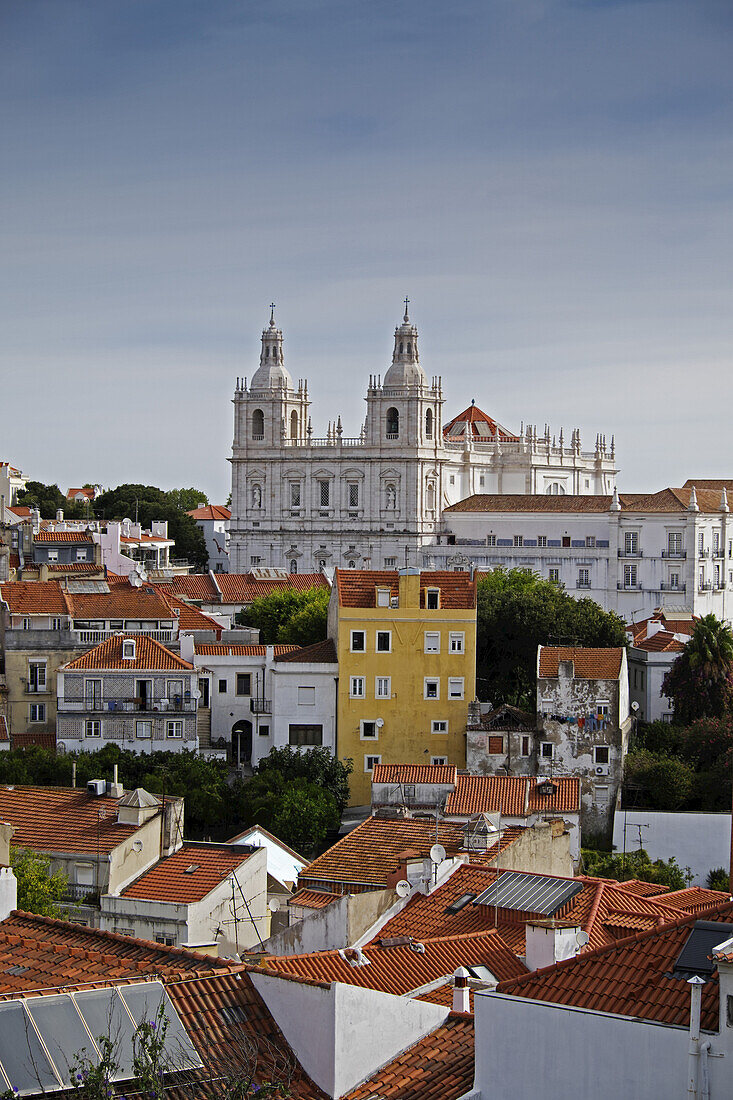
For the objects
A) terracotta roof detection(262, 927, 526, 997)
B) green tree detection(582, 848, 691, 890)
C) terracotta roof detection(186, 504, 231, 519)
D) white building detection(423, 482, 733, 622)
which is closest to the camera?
terracotta roof detection(262, 927, 526, 997)

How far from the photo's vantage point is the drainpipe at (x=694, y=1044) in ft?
36.7

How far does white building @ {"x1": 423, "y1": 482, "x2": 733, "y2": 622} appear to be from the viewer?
273 ft

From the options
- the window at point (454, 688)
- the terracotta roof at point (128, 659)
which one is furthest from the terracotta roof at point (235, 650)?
the window at point (454, 688)

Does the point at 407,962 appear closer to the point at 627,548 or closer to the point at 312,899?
the point at 312,899

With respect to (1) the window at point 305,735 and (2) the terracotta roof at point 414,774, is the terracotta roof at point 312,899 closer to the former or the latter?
(2) the terracotta roof at point 414,774

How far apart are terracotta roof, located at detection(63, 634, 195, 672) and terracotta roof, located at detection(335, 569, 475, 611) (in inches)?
173

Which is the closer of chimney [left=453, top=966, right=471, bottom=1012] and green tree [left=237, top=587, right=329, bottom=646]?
chimney [left=453, top=966, right=471, bottom=1012]

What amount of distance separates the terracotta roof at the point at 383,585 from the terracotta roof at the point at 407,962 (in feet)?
78.8

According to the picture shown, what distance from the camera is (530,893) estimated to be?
2217 centimetres

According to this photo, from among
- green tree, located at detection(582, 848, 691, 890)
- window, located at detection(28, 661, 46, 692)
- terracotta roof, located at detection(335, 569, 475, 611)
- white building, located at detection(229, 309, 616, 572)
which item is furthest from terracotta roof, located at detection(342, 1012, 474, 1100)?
white building, located at detection(229, 309, 616, 572)

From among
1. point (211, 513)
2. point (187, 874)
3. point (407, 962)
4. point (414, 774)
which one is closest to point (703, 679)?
point (414, 774)

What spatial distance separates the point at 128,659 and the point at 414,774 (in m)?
9.51

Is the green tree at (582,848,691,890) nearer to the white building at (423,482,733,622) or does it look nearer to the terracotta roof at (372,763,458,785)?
the terracotta roof at (372,763,458,785)

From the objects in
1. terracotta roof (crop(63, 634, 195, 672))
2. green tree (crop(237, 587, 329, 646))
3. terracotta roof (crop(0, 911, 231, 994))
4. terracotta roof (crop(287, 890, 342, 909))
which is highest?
green tree (crop(237, 587, 329, 646))
